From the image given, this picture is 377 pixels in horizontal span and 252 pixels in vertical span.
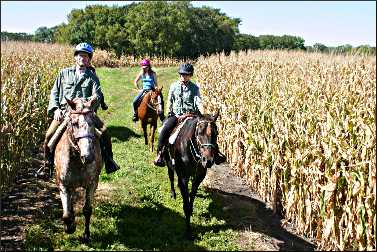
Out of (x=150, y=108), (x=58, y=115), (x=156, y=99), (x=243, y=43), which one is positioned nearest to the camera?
(x=58, y=115)

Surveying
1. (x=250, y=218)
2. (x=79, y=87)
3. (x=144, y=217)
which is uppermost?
(x=79, y=87)

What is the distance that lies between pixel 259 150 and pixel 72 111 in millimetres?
5450

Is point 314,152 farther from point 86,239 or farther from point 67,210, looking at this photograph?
point 67,210

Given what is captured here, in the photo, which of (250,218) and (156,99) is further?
(156,99)

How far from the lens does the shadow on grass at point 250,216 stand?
8.77 metres

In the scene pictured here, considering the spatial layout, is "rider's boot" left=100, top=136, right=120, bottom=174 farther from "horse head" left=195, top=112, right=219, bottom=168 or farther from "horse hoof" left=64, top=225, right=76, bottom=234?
"horse head" left=195, top=112, right=219, bottom=168

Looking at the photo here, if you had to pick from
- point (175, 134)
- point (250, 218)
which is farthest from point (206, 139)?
point (250, 218)

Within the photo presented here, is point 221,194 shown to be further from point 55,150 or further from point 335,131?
point 55,150

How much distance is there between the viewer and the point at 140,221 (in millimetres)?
9195

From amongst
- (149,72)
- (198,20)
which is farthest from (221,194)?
(198,20)

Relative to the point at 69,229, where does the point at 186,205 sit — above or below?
above

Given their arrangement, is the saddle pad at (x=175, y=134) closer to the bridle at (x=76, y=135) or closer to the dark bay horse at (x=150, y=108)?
the bridle at (x=76, y=135)

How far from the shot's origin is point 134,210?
9867 mm

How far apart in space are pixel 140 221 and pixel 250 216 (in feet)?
8.57
